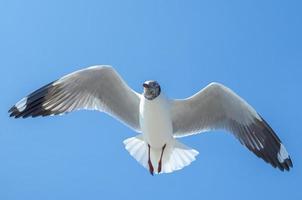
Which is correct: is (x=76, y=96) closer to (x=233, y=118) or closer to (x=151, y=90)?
(x=151, y=90)

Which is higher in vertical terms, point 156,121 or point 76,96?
point 76,96

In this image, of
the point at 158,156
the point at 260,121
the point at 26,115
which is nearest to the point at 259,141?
the point at 260,121

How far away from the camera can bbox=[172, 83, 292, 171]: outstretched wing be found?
5.07 meters

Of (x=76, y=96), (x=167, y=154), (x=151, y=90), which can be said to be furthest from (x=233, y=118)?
(x=76, y=96)

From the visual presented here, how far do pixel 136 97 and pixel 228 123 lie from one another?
856mm

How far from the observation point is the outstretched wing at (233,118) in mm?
5066

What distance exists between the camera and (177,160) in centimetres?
497

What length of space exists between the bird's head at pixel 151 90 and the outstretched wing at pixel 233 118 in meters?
0.29

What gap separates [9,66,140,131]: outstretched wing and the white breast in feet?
0.80

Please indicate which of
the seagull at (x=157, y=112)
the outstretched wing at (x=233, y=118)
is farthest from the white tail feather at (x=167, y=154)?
the outstretched wing at (x=233, y=118)

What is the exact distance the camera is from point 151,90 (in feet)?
16.1

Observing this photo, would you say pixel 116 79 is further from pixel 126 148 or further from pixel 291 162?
pixel 291 162

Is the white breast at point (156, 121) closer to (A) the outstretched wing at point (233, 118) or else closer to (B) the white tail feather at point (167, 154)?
(B) the white tail feather at point (167, 154)

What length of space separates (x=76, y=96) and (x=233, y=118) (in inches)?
55.2
